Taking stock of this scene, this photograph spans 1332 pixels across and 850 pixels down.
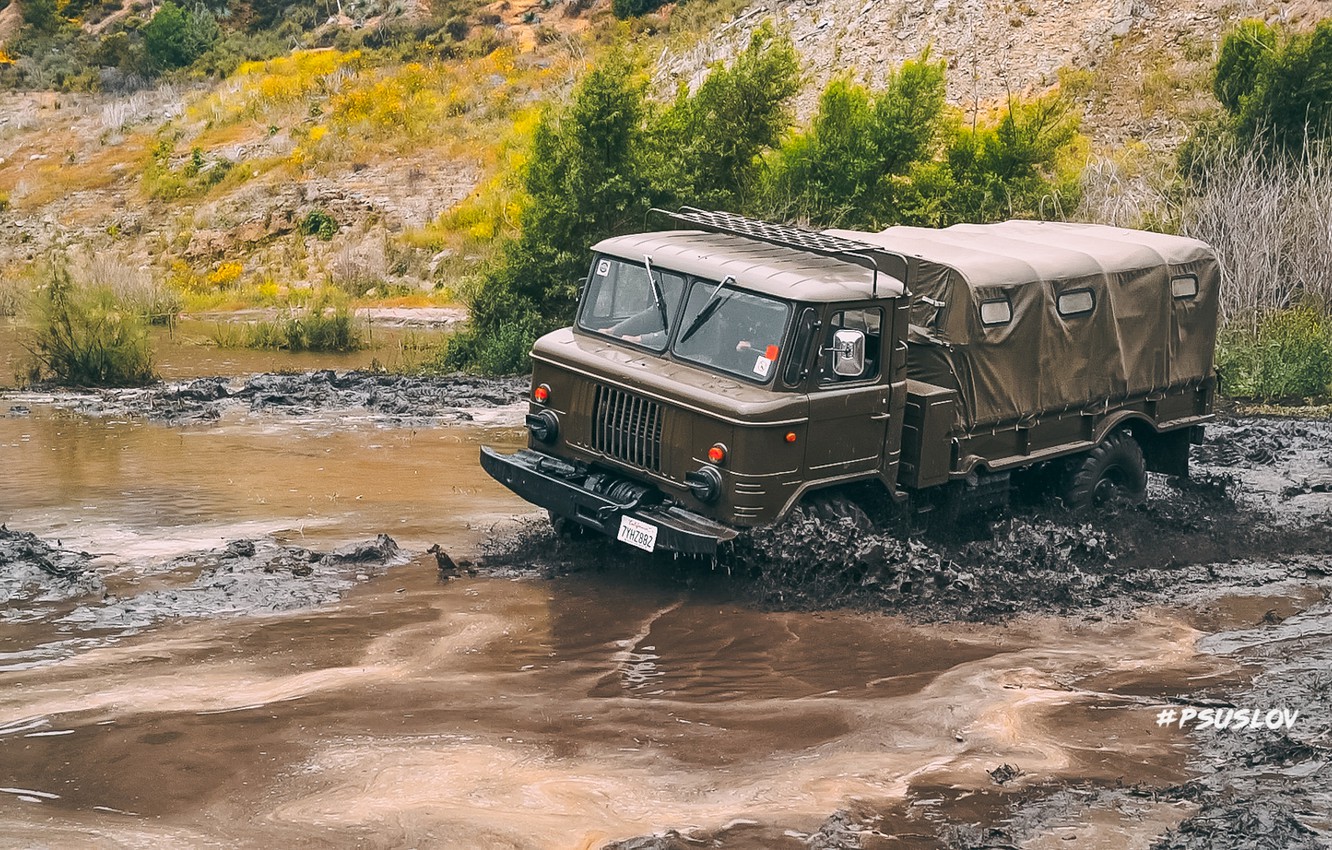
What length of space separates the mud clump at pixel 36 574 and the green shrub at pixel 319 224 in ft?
77.2

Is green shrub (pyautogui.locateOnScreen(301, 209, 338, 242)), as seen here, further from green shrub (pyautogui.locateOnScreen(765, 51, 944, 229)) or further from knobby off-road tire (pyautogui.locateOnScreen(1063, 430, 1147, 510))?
knobby off-road tire (pyautogui.locateOnScreen(1063, 430, 1147, 510))

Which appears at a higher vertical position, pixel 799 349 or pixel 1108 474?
pixel 799 349

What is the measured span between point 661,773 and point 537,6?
43.8 meters

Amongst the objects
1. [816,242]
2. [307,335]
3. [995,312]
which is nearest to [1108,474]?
[995,312]

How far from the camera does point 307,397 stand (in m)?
16.7

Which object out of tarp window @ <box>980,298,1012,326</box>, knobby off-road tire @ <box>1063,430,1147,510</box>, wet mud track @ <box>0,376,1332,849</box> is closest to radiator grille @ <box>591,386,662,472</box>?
wet mud track @ <box>0,376,1332,849</box>

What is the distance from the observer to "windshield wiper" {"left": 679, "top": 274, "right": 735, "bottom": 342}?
9148mm

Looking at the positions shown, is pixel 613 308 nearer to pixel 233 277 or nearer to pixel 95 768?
pixel 95 768

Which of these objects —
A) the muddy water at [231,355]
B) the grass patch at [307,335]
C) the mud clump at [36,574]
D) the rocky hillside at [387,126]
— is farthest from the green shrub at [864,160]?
the mud clump at [36,574]

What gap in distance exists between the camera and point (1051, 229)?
462 inches

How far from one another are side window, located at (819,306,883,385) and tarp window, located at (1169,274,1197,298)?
127 inches

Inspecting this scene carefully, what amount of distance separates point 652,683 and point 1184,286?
5.93m

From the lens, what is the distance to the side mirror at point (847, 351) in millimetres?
8867

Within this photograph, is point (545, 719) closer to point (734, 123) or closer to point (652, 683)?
point (652, 683)
